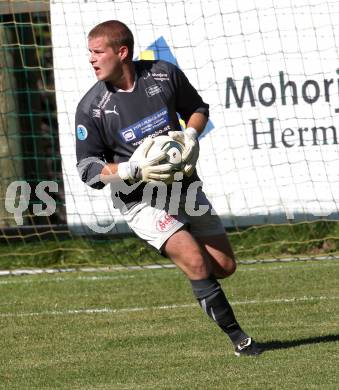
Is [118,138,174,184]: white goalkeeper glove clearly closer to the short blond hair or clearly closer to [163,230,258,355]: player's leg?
[163,230,258,355]: player's leg

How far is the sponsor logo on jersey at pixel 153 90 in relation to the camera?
6848 millimetres

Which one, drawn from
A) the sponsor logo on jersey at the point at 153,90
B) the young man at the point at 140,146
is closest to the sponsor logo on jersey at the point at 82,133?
the young man at the point at 140,146

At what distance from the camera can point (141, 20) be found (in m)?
11.6

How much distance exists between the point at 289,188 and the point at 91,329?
398 centimetres

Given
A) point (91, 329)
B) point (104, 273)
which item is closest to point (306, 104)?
point (104, 273)

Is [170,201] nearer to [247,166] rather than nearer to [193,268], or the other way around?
[193,268]

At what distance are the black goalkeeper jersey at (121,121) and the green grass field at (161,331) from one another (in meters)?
1.01

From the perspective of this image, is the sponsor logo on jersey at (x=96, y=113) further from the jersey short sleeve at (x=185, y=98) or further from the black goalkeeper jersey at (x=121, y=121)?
the jersey short sleeve at (x=185, y=98)

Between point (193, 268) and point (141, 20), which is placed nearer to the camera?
point (193, 268)

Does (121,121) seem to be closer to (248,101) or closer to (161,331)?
(161,331)

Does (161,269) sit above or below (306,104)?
below

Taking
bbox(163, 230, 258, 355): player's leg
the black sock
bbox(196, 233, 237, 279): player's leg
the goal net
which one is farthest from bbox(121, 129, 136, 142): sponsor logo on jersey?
the goal net

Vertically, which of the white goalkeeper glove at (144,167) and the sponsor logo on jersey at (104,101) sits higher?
the sponsor logo on jersey at (104,101)

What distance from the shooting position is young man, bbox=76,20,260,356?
671 centimetres
